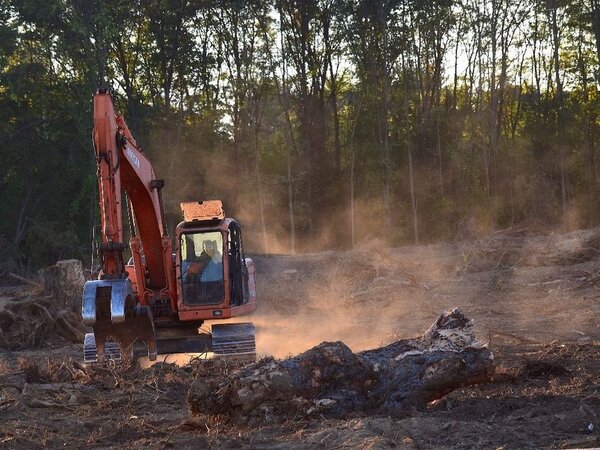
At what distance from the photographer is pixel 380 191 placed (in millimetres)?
45062

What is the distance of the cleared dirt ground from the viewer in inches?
315

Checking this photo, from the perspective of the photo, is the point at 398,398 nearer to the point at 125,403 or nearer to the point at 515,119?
the point at 125,403

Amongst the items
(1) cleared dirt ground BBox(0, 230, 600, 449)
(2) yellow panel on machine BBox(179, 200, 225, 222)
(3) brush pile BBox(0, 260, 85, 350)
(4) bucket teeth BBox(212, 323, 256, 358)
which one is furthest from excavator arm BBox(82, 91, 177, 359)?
(3) brush pile BBox(0, 260, 85, 350)

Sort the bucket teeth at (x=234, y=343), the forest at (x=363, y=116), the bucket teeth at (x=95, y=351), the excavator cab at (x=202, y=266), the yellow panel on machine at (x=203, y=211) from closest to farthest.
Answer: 1. the bucket teeth at (x=95, y=351)
2. the bucket teeth at (x=234, y=343)
3. the excavator cab at (x=202, y=266)
4. the yellow panel on machine at (x=203, y=211)
5. the forest at (x=363, y=116)

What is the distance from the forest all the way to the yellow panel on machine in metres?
24.2

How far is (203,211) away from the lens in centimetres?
1473

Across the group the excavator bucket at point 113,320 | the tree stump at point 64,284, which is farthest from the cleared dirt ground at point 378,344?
the tree stump at point 64,284

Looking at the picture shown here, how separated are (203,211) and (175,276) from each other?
1.04 m

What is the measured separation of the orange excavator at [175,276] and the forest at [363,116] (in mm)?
24394

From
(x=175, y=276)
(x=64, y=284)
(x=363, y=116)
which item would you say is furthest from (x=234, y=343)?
(x=363, y=116)

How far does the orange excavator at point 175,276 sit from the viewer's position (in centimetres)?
1326

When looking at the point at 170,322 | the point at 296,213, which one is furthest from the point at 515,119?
the point at 170,322

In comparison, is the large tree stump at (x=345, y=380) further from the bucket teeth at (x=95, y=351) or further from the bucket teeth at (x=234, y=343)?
the bucket teeth at (x=95, y=351)

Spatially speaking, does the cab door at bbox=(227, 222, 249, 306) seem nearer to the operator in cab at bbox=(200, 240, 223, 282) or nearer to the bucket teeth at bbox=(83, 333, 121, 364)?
the operator in cab at bbox=(200, 240, 223, 282)
